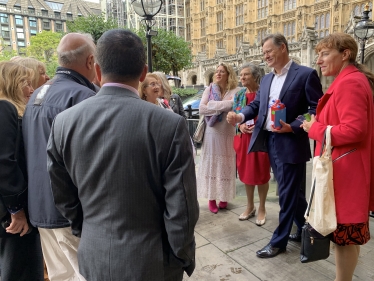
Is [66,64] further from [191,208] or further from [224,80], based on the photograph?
[224,80]

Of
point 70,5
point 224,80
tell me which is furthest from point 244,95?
point 70,5

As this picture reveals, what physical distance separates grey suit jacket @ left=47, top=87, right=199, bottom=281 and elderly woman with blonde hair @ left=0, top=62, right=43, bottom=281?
0.82m

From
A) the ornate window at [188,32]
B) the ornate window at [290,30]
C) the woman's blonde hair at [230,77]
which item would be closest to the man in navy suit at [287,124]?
the woman's blonde hair at [230,77]

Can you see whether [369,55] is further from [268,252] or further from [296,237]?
[268,252]

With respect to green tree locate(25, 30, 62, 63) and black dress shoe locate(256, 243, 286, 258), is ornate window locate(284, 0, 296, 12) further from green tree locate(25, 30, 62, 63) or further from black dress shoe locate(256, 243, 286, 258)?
black dress shoe locate(256, 243, 286, 258)

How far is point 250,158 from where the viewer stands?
3.64 metres

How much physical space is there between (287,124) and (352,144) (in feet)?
2.42

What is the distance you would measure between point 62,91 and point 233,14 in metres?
41.1

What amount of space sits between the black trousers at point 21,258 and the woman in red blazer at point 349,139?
2.35 metres

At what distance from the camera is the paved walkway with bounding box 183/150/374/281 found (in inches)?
A: 100

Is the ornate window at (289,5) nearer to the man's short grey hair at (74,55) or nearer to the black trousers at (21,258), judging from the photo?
the man's short grey hair at (74,55)

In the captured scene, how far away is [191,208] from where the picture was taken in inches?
49.0

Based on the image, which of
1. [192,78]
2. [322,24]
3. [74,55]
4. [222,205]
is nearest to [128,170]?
[74,55]

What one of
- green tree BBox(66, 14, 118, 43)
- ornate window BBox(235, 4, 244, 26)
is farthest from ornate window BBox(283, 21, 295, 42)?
green tree BBox(66, 14, 118, 43)
